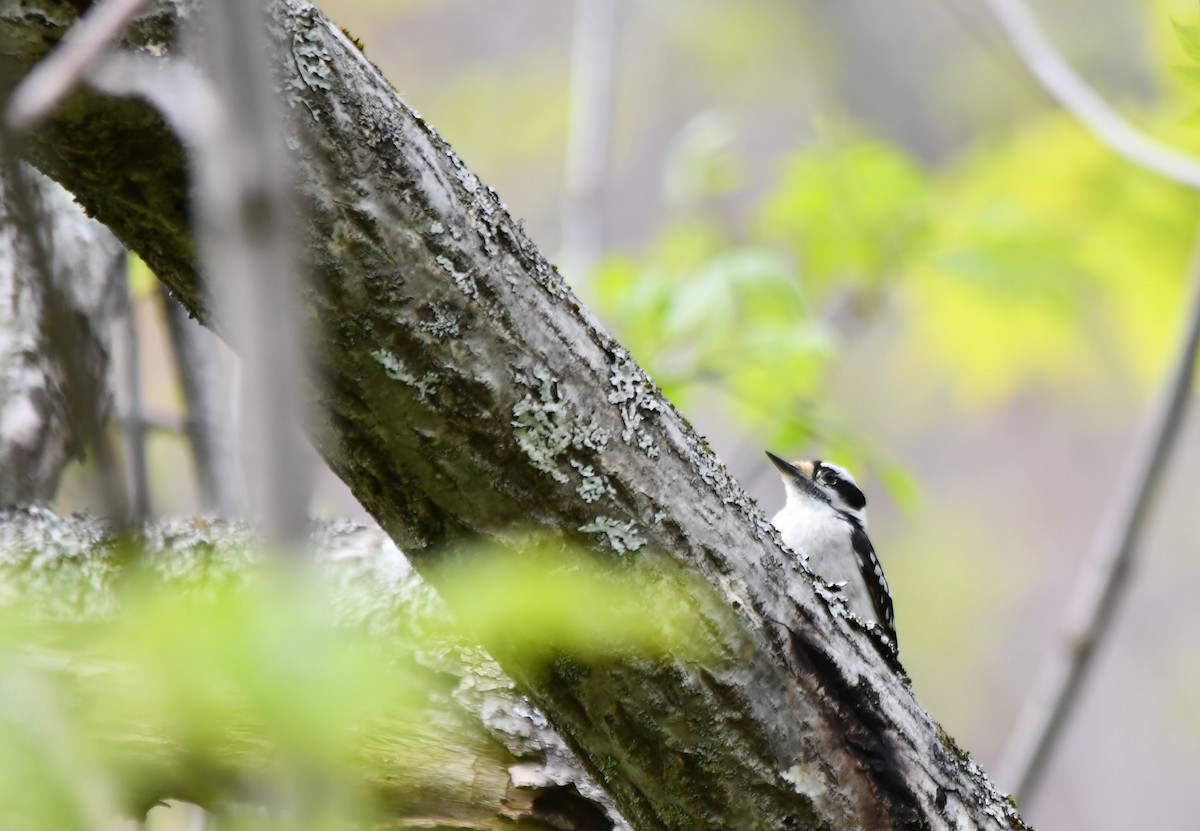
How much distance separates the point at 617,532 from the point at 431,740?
81 cm

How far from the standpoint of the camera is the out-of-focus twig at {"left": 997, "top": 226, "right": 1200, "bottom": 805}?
380 centimetres

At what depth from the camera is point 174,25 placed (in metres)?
1.54

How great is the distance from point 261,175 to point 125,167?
3.07 ft

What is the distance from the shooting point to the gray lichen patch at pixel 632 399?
1.86 m

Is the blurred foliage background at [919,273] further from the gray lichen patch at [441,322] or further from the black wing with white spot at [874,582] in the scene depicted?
the gray lichen patch at [441,322]

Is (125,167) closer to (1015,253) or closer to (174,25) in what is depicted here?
(174,25)

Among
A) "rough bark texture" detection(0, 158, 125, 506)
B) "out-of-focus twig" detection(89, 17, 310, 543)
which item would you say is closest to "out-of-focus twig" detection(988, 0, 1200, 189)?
"rough bark texture" detection(0, 158, 125, 506)

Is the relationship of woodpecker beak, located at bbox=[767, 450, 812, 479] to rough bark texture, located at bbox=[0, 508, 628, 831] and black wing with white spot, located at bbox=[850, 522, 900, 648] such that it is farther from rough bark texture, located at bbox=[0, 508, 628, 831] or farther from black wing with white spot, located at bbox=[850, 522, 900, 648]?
rough bark texture, located at bbox=[0, 508, 628, 831]

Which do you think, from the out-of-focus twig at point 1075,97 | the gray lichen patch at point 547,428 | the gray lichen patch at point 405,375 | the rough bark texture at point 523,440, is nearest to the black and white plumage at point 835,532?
the out-of-focus twig at point 1075,97

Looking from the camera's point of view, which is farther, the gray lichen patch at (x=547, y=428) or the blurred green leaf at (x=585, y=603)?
the gray lichen patch at (x=547, y=428)

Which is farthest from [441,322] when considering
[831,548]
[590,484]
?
[831,548]

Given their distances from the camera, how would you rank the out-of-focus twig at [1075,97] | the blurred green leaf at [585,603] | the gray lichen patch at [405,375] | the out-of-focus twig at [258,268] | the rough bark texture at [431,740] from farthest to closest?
the out-of-focus twig at [1075,97]
the rough bark texture at [431,740]
the gray lichen patch at [405,375]
the blurred green leaf at [585,603]
the out-of-focus twig at [258,268]

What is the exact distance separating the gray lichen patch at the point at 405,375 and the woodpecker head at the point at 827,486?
3.22 meters

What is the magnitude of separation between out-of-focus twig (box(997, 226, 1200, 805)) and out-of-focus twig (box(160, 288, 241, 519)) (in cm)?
283
